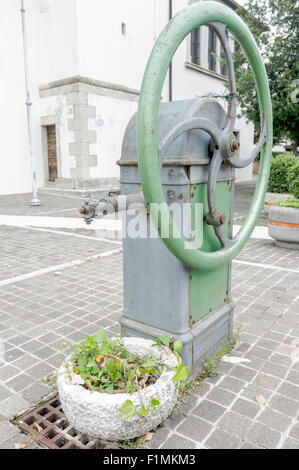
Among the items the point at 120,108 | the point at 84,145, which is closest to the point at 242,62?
the point at 120,108

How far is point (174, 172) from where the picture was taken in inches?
85.5

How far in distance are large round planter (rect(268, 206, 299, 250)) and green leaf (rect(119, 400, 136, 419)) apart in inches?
193

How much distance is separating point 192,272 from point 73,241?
15.7 feet

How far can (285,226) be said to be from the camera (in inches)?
240

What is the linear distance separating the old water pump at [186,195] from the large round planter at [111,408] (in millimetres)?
470

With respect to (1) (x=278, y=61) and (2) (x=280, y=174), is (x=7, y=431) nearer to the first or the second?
(2) (x=280, y=174)

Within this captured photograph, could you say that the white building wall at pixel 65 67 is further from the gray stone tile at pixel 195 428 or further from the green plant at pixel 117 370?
the gray stone tile at pixel 195 428

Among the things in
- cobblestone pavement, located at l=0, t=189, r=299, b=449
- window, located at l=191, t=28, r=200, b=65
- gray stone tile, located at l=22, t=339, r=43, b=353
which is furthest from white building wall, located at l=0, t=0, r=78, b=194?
gray stone tile, located at l=22, t=339, r=43, b=353

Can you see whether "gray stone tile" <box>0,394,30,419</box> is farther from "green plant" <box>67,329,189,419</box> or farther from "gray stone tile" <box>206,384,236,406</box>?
"gray stone tile" <box>206,384,236,406</box>

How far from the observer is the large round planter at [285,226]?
5.96 metres

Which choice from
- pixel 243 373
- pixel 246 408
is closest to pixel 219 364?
pixel 243 373

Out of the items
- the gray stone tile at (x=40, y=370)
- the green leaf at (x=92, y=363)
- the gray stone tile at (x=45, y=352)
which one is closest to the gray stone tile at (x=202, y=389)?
the green leaf at (x=92, y=363)

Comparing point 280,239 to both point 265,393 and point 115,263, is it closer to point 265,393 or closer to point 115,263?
point 115,263

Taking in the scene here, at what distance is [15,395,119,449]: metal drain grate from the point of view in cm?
199
